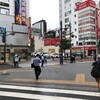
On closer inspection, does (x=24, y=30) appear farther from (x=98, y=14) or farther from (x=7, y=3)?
(x=98, y=14)

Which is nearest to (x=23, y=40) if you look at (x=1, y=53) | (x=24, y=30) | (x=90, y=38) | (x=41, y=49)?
(x=24, y=30)

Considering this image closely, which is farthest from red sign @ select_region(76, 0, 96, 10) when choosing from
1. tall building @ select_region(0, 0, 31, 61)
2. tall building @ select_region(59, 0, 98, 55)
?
tall building @ select_region(0, 0, 31, 61)

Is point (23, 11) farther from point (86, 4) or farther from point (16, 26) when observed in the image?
point (86, 4)

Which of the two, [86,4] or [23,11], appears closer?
[23,11]

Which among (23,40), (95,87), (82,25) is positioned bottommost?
(95,87)

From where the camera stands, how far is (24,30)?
56469mm

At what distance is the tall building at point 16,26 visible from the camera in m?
51.7

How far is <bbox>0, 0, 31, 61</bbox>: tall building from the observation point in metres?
51.7

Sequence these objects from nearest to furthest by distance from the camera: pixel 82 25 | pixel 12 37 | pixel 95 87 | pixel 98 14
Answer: pixel 95 87 < pixel 12 37 < pixel 98 14 < pixel 82 25

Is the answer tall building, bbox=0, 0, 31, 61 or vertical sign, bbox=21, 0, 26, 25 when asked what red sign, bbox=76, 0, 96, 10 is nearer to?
tall building, bbox=0, 0, 31, 61

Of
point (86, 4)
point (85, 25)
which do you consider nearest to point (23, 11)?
point (86, 4)

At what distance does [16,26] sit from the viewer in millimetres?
54375

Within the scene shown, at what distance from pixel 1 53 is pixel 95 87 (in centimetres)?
3817

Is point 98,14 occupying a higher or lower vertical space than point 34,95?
higher
